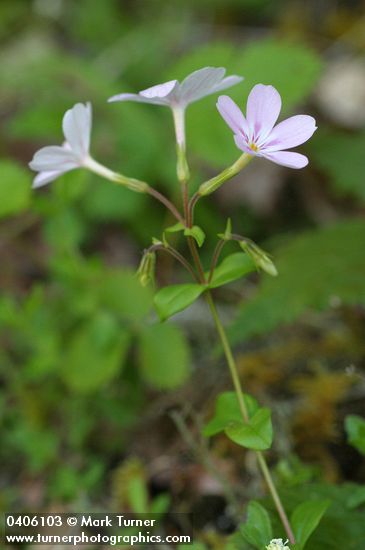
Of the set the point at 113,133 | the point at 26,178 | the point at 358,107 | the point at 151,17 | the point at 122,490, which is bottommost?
the point at 122,490

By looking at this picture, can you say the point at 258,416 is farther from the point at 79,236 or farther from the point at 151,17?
the point at 151,17

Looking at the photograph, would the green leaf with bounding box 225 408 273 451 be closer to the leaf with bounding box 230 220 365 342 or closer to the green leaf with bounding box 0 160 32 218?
the leaf with bounding box 230 220 365 342

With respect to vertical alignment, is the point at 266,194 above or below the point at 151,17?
below

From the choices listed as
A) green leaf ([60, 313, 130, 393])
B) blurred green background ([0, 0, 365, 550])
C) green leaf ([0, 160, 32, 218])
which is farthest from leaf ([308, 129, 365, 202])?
green leaf ([0, 160, 32, 218])

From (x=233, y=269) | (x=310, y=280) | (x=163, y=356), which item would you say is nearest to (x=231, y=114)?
(x=233, y=269)

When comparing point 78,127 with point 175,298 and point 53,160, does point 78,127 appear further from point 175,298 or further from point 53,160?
point 175,298

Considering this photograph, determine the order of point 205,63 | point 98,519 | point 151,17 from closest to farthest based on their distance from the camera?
point 98,519 → point 205,63 → point 151,17

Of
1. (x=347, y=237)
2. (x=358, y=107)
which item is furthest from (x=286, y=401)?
(x=358, y=107)
